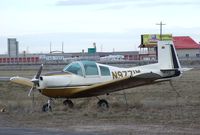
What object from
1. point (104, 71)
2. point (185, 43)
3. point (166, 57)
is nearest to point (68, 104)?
point (104, 71)

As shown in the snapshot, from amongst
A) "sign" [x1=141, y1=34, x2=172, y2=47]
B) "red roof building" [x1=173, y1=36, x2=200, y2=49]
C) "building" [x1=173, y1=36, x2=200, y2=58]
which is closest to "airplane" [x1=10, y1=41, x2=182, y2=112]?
"sign" [x1=141, y1=34, x2=172, y2=47]

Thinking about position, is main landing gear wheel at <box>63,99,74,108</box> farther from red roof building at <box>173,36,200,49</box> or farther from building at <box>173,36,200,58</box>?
red roof building at <box>173,36,200,49</box>

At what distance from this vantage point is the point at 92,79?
19.8 metres

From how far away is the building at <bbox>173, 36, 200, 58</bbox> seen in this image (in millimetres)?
128125

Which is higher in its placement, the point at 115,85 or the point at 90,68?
the point at 90,68

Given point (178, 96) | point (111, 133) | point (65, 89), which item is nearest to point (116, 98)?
point (178, 96)

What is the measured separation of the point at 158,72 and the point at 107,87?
249 centimetres

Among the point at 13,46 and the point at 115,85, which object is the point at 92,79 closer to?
the point at 115,85

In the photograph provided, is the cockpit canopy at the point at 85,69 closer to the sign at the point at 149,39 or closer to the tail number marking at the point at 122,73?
the tail number marking at the point at 122,73

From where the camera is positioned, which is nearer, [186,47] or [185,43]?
[186,47]

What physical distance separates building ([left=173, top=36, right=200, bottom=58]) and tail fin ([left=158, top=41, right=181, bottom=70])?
105 m

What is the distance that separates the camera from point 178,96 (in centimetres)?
2345

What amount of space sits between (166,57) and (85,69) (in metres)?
3.44

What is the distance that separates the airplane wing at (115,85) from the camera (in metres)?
19.1
